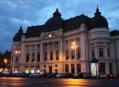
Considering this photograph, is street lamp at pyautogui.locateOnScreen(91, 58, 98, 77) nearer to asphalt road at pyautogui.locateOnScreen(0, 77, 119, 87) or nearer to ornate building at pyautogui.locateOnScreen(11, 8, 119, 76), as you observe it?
ornate building at pyautogui.locateOnScreen(11, 8, 119, 76)

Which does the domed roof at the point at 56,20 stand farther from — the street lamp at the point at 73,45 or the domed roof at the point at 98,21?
the domed roof at the point at 98,21

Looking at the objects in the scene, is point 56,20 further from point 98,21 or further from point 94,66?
point 94,66

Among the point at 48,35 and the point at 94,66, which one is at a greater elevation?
Result: the point at 48,35

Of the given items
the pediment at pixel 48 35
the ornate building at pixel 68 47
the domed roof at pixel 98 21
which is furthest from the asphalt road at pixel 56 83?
the pediment at pixel 48 35

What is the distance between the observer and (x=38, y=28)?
111062 millimetres

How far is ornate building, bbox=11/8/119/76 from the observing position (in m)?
84.9

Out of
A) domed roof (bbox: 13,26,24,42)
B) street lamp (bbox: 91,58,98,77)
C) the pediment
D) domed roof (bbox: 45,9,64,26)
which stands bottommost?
street lamp (bbox: 91,58,98,77)

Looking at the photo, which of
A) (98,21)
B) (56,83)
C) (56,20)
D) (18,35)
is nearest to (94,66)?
(98,21)

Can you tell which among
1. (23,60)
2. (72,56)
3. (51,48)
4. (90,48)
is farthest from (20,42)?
(90,48)

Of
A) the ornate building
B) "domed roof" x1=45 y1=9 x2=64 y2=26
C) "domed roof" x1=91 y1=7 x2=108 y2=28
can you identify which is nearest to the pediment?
the ornate building

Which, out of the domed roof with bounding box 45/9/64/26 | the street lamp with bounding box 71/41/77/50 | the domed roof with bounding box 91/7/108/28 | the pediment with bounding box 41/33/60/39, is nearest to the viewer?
the domed roof with bounding box 91/7/108/28

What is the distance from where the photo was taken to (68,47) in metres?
96.5

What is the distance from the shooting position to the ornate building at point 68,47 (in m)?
84.9

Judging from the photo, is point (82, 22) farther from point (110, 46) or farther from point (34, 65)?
point (34, 65)
